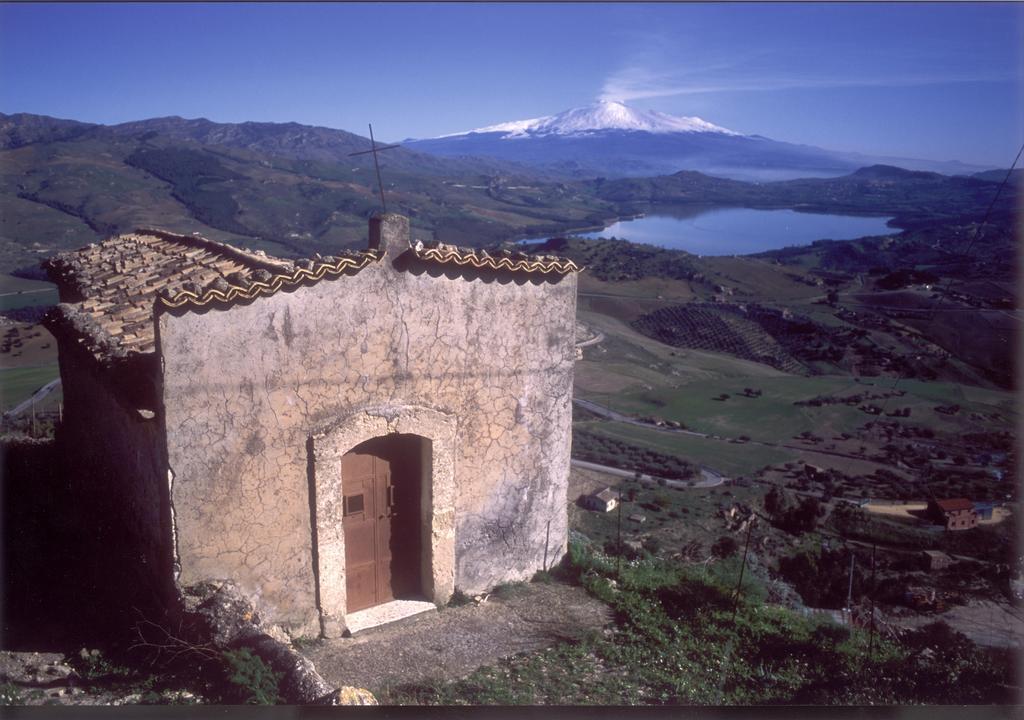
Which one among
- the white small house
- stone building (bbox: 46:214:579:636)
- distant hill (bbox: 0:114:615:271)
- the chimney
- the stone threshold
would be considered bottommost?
the white small house

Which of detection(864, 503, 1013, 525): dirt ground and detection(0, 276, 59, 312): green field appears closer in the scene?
detection(864, 503, 1013, 525): dirt ground

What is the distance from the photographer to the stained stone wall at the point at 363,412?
17.9 feet

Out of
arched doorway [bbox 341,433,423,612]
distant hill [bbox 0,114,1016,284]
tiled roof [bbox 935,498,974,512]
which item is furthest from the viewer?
distant hill [bbox 0,114,1016,284]

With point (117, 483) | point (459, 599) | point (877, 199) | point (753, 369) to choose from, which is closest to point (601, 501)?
point (459, 599)

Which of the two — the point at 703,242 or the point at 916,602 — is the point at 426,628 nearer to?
the point at 916,602

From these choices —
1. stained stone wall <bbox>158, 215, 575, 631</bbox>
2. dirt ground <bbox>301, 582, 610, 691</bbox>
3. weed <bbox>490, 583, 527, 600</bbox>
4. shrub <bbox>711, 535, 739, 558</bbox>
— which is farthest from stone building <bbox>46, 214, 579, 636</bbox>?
shrub <bbox>711, 535, 739, 558</bbox>

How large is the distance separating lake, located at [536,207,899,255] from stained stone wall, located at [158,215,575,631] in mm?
106726

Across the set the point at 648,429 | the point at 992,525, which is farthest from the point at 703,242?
the point at 992,525

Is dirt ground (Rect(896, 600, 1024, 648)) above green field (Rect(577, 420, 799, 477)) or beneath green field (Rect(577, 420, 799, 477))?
above

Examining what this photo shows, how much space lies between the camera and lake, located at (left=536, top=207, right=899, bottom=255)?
124125 millimetres

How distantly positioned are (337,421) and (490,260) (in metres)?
2.10

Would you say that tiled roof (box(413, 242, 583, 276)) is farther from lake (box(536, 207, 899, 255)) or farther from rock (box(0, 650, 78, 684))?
lake (box(536, 207, 899, 255))

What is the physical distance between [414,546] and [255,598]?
165cm

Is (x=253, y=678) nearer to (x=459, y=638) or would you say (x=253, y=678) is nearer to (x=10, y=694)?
(x=10, y=694)
